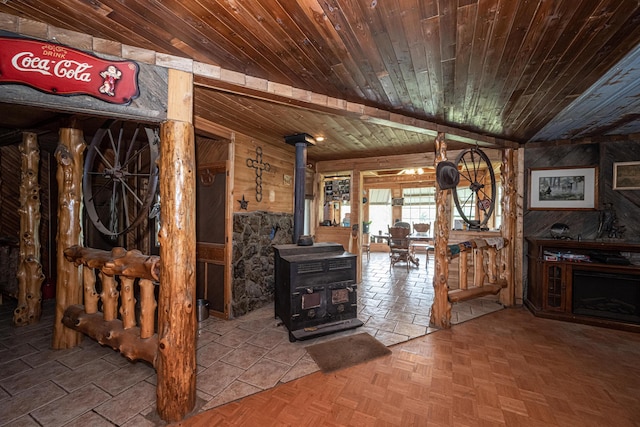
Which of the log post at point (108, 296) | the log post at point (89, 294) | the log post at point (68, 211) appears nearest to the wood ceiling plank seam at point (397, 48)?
the log post at point (108, 296)

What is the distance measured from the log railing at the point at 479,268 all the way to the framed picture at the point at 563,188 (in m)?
Answer: 0.90

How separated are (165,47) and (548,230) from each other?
5.53 metres

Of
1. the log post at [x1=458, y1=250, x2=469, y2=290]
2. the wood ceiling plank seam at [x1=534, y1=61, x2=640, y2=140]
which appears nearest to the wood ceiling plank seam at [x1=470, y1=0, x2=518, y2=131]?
the wood ceiling plank seam at [x1=534, y1=61, x2=640, y2=140]

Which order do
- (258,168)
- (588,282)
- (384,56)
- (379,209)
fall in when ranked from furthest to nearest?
1. (379,209)
2. (258,168)
3. (588,282)
4. (384,56)

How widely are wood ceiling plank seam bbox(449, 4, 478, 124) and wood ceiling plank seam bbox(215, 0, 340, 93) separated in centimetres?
93

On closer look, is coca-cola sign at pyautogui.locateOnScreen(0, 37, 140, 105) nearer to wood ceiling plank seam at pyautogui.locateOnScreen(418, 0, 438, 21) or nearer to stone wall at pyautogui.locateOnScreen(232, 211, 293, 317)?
wood ceiling plank seam at pyautogui.locateOnScreen(418, 0, 438, 21)

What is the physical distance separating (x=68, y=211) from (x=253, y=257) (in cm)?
221

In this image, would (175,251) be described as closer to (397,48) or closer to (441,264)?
(397,48)

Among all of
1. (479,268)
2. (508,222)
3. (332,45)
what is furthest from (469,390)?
(508,222)

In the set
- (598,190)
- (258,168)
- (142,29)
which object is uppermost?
(142,29)

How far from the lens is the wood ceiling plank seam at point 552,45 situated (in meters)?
1.49

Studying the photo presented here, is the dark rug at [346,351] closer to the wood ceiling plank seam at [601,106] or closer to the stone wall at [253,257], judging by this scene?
the stone wall at [253,257]

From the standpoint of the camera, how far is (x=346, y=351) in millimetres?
2729

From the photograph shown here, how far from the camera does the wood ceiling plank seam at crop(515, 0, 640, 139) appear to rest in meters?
1.54
